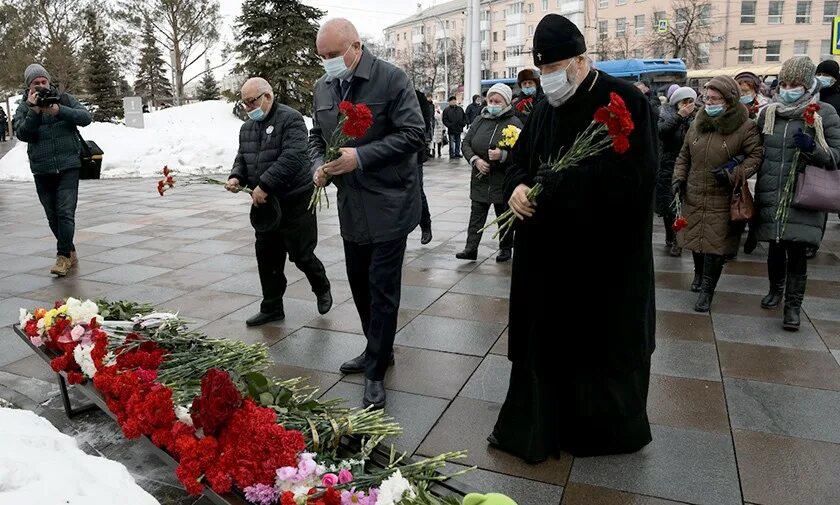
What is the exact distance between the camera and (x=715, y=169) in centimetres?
549

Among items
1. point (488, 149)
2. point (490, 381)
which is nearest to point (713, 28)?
point (488, 149)

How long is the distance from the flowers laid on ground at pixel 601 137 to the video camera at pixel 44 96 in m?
5.40

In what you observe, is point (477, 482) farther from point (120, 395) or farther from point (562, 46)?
point (562, 46)

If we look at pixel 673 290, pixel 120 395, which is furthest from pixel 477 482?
pixel 673 290

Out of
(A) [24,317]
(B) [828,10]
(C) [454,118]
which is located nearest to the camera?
(A) [24,317]

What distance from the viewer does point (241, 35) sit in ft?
87.9

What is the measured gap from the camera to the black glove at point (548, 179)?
9.15ft

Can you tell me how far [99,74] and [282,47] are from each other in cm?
1363

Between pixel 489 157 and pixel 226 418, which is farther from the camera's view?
pixel 489 157

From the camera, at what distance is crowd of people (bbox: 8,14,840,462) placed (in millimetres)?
2871

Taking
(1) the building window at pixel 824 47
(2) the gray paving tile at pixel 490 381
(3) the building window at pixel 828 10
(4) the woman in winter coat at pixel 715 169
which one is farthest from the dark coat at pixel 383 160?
(3) the building window at pixel 828 10

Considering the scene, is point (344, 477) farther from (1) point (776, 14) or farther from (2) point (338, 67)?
(1) point (776, 14)

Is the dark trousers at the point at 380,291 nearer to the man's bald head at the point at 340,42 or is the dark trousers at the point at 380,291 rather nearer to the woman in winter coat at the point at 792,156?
the man's bald head at the point at 340,42

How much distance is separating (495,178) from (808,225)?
301 centimetres
